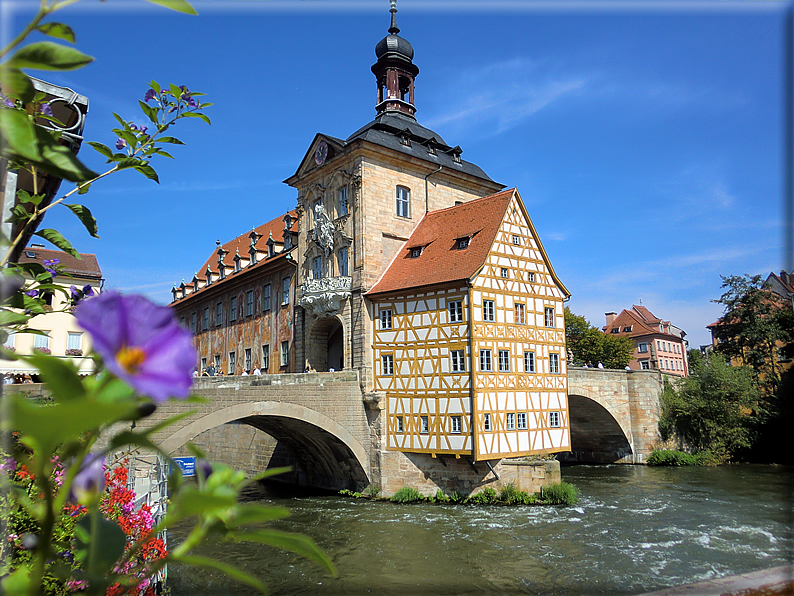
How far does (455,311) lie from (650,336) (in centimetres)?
5531

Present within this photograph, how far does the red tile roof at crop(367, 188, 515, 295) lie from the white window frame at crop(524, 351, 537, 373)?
4.07m

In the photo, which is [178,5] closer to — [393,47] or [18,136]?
[18,136]

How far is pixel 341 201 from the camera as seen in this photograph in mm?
25141

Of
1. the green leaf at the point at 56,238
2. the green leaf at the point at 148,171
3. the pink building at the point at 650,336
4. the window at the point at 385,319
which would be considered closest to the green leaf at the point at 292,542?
the green leaf at the point at 148,171

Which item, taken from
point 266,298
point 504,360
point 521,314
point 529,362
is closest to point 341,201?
point 521,314

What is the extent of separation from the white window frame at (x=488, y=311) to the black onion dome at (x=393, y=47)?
16469 millimetres

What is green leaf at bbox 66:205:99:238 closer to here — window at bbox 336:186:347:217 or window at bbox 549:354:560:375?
window at bbox 549:354:560:375

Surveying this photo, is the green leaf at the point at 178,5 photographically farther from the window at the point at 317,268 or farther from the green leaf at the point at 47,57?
the window at the point at 317,268

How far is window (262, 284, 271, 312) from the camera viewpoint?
31.8 metres

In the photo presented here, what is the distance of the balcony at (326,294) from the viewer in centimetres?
2398

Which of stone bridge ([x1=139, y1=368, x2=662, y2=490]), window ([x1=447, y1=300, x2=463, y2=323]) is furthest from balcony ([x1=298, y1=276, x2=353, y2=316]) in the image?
window ([x1=447, y1=300, x2=463, y2=323])

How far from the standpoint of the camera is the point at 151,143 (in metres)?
2.36

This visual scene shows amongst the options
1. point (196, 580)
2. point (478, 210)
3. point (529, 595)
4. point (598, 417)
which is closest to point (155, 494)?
point (196, 580)

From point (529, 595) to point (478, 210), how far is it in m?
15.2
